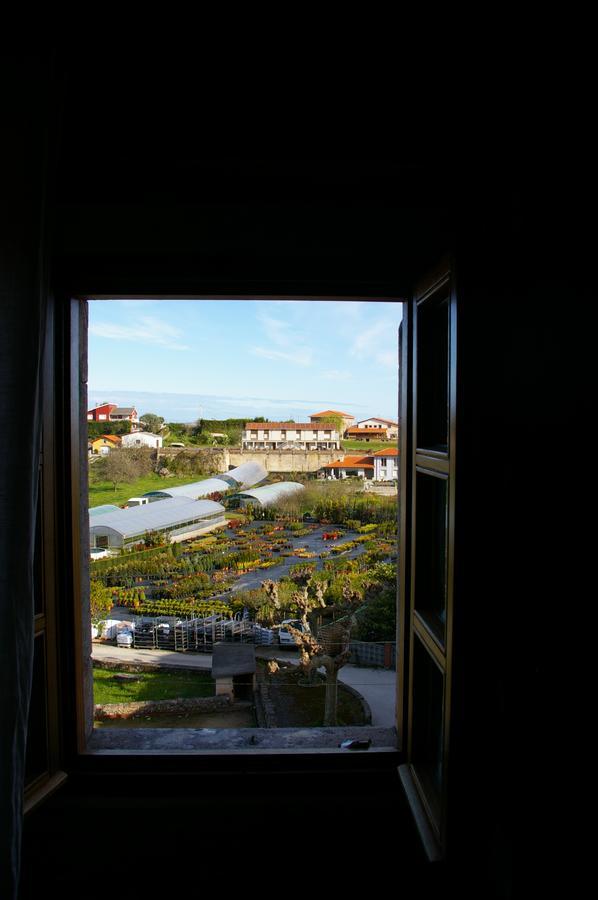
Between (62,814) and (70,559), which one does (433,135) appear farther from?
(62,814)

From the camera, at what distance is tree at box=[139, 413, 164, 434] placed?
131cm

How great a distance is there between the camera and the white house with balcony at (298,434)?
4.39 feet

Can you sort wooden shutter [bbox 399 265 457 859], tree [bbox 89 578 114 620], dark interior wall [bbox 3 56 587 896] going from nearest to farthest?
dark interior wall [bbox 3 56 587 896] → wooden shutter [bbox 399 265 457 859] → tree [bbox 89 578 114 620]

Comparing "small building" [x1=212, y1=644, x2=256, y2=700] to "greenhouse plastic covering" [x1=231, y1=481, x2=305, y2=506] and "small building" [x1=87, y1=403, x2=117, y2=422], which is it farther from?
"small building" [x1=87, y1=403, x2=117, y2=422]

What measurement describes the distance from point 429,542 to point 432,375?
1.29 ft

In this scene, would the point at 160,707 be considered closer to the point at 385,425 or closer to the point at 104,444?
the point at 104,444

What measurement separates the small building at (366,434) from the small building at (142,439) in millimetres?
520

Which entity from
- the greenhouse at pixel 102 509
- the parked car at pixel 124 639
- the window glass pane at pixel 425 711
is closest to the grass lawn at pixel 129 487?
the greenhouse at pixel 102 509

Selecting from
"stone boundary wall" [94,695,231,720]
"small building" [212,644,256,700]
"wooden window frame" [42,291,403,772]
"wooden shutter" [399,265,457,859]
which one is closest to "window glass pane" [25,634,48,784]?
"wooden window frame" [42,291,403,772]

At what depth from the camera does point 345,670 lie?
1.28 metres

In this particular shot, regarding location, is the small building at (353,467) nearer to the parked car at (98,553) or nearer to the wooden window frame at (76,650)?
the wooden window frame at (76,650)

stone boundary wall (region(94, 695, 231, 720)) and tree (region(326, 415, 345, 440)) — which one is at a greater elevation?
tree (region(326, 415, 345, 440))

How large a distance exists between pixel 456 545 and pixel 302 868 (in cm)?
80

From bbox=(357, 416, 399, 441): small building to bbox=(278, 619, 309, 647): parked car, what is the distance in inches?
21.6
